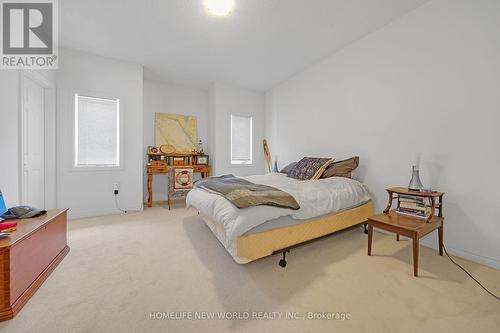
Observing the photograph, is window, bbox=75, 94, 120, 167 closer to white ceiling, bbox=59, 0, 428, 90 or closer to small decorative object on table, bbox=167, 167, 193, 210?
white ceiling, bbox=59, 0, 428, 90

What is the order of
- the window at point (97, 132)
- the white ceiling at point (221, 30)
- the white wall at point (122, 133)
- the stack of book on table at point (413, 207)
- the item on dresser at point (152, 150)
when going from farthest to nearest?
the item on dresser at point (152, 150)
the window at point (97, 132)
the white wall at point (122, 133)
the white ceiling at point (221, 30)
the stack of book on table at point (413, 207)

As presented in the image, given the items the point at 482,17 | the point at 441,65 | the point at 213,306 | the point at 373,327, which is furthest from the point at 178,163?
the point at 482,17

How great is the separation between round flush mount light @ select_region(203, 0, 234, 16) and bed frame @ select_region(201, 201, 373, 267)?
8.43 feet

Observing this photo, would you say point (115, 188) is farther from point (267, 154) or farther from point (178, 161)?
point (267, 154)

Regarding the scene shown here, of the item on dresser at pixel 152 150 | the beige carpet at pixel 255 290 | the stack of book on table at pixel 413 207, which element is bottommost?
the beige carpet at pixel 255 290

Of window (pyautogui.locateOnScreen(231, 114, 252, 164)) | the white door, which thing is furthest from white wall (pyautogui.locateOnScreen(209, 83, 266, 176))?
the white door

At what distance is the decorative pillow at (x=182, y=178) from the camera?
392 centimetres

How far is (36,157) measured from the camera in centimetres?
283

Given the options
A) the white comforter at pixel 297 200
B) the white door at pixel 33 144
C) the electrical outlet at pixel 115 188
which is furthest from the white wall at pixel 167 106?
the white comforter at pixel 297 200

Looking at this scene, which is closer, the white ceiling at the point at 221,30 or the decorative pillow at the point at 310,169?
the white ceiling at the point at 221,30

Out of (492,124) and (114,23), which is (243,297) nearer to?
(492,124)

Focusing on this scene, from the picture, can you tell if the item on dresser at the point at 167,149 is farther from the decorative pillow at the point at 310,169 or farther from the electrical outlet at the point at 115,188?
the decorative pillow at the point at 310,169

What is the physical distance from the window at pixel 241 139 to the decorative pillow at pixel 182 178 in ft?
A: 4.24
